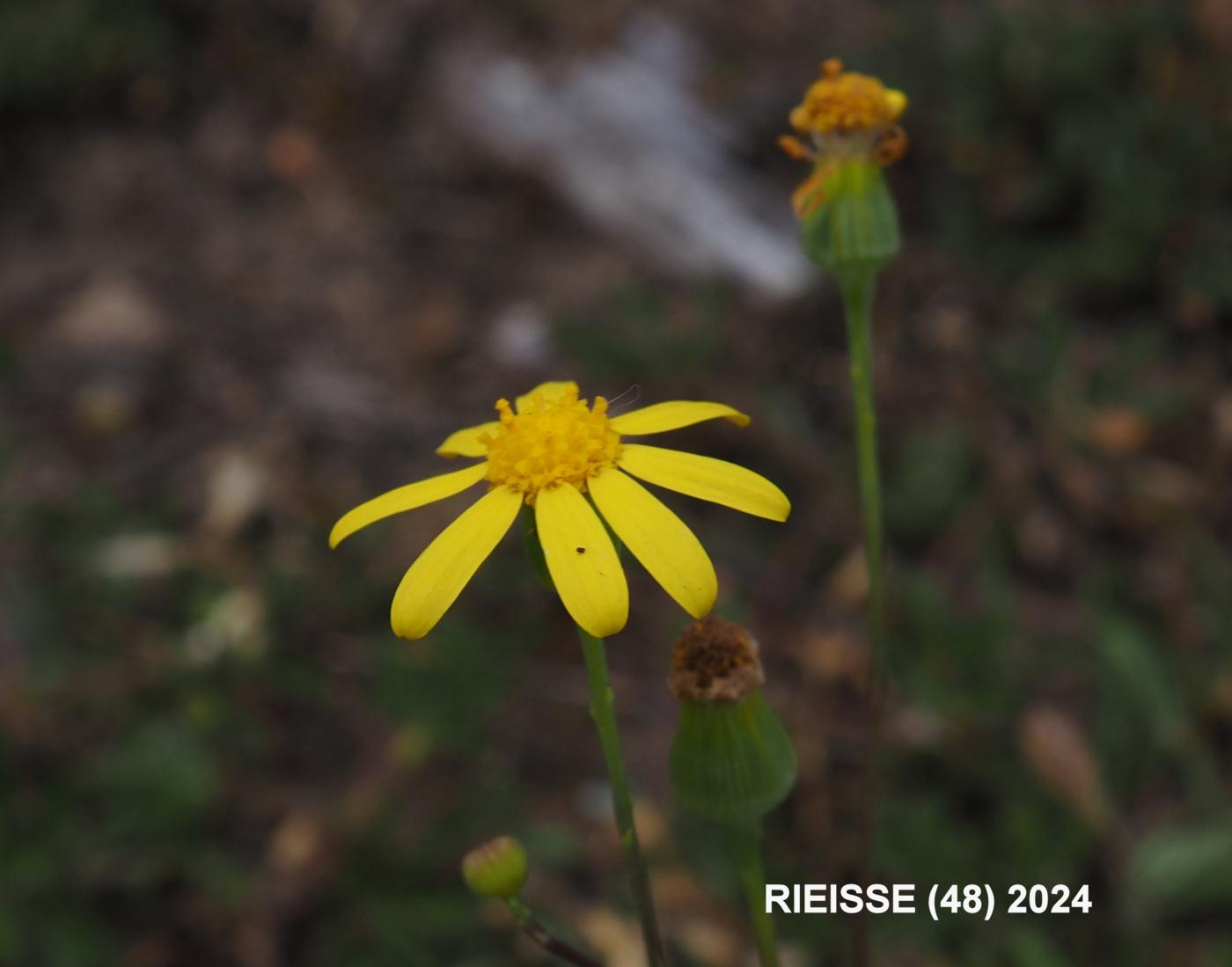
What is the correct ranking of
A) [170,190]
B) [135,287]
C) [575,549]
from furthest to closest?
[170,190]
[135,287]
[575,549]

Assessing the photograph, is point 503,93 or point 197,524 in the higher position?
point 503,93

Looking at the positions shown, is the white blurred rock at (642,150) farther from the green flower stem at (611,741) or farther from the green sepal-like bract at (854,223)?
the green flower stem at (611,741)

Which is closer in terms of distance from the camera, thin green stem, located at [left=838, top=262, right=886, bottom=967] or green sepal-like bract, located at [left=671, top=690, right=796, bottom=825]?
green sepal-like bract, located at [left=671, top=690, right=796, bottom=825]

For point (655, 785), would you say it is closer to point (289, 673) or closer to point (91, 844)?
point (289, 673)

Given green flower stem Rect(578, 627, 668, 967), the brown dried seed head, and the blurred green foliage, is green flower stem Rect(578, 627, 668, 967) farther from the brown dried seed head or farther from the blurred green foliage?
the blurred green foliage

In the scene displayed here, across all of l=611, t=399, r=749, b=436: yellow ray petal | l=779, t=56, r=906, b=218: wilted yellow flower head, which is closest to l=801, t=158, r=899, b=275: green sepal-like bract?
l=779, t=56, r=906, b=218: wilted yellow flower head

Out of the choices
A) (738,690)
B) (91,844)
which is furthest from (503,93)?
(738,690)

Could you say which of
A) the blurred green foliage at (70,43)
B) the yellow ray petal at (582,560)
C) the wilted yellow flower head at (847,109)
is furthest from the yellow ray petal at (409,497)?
the blurred green foliage at (70,43)

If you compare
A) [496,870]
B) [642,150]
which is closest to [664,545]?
[496,870]
